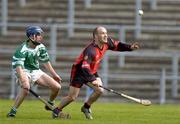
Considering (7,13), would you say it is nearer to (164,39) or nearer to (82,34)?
(82,34)

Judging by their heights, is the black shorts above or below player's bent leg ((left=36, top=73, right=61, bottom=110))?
above

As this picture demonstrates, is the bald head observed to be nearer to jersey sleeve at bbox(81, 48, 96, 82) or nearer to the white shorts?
jersey sleeve at bbox(81, 48, 96, 82)

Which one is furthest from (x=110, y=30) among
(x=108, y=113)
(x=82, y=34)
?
(x=108, y=113)

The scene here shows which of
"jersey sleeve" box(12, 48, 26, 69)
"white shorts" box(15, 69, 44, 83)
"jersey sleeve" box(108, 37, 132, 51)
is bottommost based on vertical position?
"white shorts" box(15, 69, 44, 83)

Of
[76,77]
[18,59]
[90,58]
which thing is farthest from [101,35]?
[18,59]

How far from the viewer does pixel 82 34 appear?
3025 centimetres

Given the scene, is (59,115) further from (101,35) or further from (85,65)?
(101,35)

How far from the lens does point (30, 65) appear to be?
62.6 ft

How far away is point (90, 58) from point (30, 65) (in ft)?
4.92

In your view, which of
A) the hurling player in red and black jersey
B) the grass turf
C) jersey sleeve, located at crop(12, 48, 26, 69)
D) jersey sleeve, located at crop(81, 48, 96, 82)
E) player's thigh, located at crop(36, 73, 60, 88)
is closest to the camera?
the grass turf

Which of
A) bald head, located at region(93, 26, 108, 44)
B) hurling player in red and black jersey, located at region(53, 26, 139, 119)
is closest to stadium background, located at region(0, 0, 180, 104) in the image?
hurling player in red and black jersey, located at region(53, 26, 139, 119)

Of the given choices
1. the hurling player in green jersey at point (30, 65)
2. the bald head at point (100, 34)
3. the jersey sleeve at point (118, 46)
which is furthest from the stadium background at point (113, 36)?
the bald head at point (100, 34)

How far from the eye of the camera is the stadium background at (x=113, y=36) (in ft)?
92.0

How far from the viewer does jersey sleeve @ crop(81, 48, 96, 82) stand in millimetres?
17955
